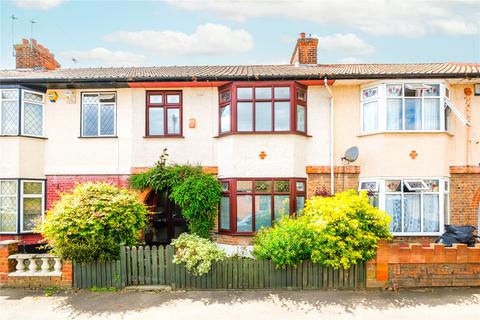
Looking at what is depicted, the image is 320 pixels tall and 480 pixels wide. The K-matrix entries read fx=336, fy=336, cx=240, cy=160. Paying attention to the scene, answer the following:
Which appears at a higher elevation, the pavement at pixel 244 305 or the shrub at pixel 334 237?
the shrub at pixel 334 237

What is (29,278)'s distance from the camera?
307 inches

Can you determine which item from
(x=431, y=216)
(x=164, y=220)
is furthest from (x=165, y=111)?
(x=431, y=216)

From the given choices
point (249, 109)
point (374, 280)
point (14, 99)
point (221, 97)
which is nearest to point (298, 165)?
point (249, 109)

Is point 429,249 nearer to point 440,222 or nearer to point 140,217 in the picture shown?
point 440,222

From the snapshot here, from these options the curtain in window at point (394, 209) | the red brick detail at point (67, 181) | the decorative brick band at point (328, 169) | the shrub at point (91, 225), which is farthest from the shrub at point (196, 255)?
the curtain in window at point (394, 209)

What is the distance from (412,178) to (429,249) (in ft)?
10.3

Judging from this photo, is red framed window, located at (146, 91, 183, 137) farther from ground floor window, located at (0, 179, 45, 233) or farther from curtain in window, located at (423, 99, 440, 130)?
curtain in window, located at (423, 99, 440, 130)

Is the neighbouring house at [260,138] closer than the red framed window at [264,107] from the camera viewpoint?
Yes

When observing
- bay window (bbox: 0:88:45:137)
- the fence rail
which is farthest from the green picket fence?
bay window (bbox: 0:88:45:137)

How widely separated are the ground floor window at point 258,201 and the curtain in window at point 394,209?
2.78 metres

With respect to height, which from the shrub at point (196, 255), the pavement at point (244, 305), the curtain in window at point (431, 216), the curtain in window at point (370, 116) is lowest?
the pavement at point (244, 305)

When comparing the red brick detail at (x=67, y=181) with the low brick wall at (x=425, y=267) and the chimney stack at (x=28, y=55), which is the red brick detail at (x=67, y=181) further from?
the low brick wall at (x=425, y=267)

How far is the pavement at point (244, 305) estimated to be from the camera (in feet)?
21.6

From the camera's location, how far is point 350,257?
7379 mm
